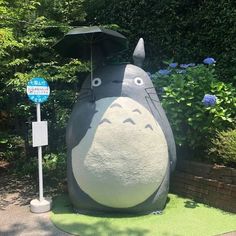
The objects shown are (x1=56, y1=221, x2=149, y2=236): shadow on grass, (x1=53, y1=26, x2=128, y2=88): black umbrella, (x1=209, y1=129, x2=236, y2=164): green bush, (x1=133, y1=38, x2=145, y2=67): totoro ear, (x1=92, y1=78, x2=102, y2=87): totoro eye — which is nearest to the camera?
(x1=56, y1=221, x2=149, y2=236): shadow on grass

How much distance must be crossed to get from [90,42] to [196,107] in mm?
2035

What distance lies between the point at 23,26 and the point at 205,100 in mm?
4018

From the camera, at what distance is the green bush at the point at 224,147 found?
5810 mm

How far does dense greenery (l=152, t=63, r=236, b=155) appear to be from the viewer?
6234mm

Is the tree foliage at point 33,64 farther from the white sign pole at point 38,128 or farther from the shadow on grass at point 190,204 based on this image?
the shadow on grass at point 190,204

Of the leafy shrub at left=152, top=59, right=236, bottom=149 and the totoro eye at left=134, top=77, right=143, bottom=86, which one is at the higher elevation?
the totoro eye at left=134, top=77, right=143, bottom=86

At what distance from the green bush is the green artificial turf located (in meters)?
0.77

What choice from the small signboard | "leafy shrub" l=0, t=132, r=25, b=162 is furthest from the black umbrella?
"leafy shrub" l=0, t=132, r=25, b=162

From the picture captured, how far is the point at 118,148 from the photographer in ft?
17.2

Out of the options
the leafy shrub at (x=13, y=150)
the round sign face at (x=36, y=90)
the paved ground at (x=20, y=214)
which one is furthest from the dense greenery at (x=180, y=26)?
the paved ground at (x=20, y=214)

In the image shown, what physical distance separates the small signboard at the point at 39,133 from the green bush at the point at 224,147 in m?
2.59

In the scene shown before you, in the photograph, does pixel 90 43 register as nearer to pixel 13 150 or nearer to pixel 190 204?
pixel 190 204

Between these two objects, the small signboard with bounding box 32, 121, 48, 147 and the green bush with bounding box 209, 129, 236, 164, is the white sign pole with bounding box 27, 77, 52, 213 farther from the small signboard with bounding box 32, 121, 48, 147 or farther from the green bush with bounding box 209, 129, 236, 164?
the green bush with bounding box 209, 129, 236, 164

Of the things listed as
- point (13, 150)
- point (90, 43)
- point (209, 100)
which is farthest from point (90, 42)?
point (13, 150)
